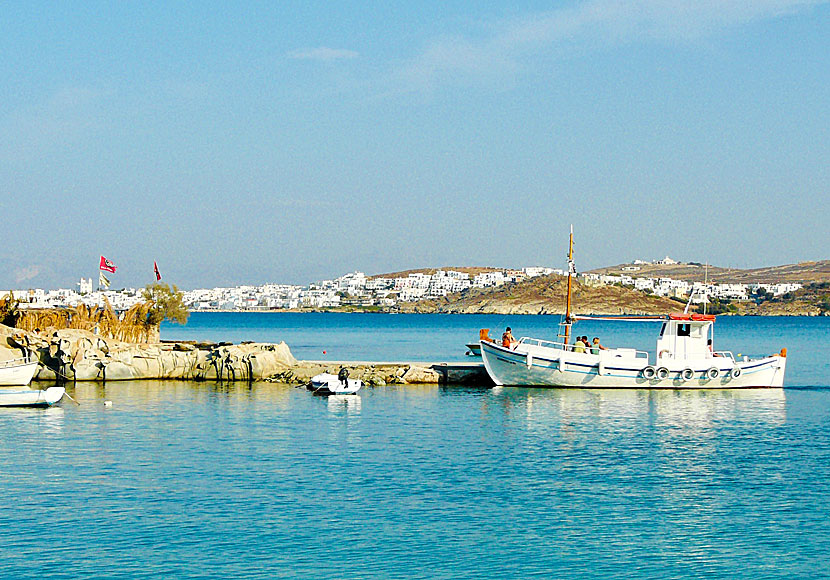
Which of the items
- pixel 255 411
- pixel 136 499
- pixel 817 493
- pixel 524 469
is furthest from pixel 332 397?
pixel 817 493

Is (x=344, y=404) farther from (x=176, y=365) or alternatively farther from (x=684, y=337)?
(x=684, y=337)

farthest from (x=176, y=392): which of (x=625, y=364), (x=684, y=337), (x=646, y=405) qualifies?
(x=684, y=337)

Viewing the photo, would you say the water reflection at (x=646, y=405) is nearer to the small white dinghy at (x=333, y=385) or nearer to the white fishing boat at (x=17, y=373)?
the small white dinghy at (x=333, y=385)

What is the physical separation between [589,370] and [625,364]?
1567 mm

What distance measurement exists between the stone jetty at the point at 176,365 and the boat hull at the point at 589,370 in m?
2.93

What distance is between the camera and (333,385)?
38906mm

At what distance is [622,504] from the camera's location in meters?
20.0

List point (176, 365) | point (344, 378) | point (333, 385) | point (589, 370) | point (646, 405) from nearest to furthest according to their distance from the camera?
point (646, 405), point (333, 385), point (344, 378), point (589, 370), point (176, 365)

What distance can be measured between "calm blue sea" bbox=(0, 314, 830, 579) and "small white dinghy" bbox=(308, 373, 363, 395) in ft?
7.24

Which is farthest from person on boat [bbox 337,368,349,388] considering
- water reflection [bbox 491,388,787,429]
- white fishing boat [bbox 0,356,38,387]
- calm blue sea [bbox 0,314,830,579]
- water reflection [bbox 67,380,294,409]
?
white fishing boat [bbox 0,356,38,387]

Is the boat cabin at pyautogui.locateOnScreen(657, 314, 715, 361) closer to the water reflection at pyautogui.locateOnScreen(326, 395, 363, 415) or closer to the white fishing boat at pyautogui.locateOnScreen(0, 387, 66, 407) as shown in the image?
the water reflection at pyautogui.locateOnScreen(326, 395, 363, 415)

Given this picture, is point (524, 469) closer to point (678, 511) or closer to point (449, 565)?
point (678, 511)

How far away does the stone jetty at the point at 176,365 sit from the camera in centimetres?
4316

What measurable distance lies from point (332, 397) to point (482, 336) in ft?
23.3
